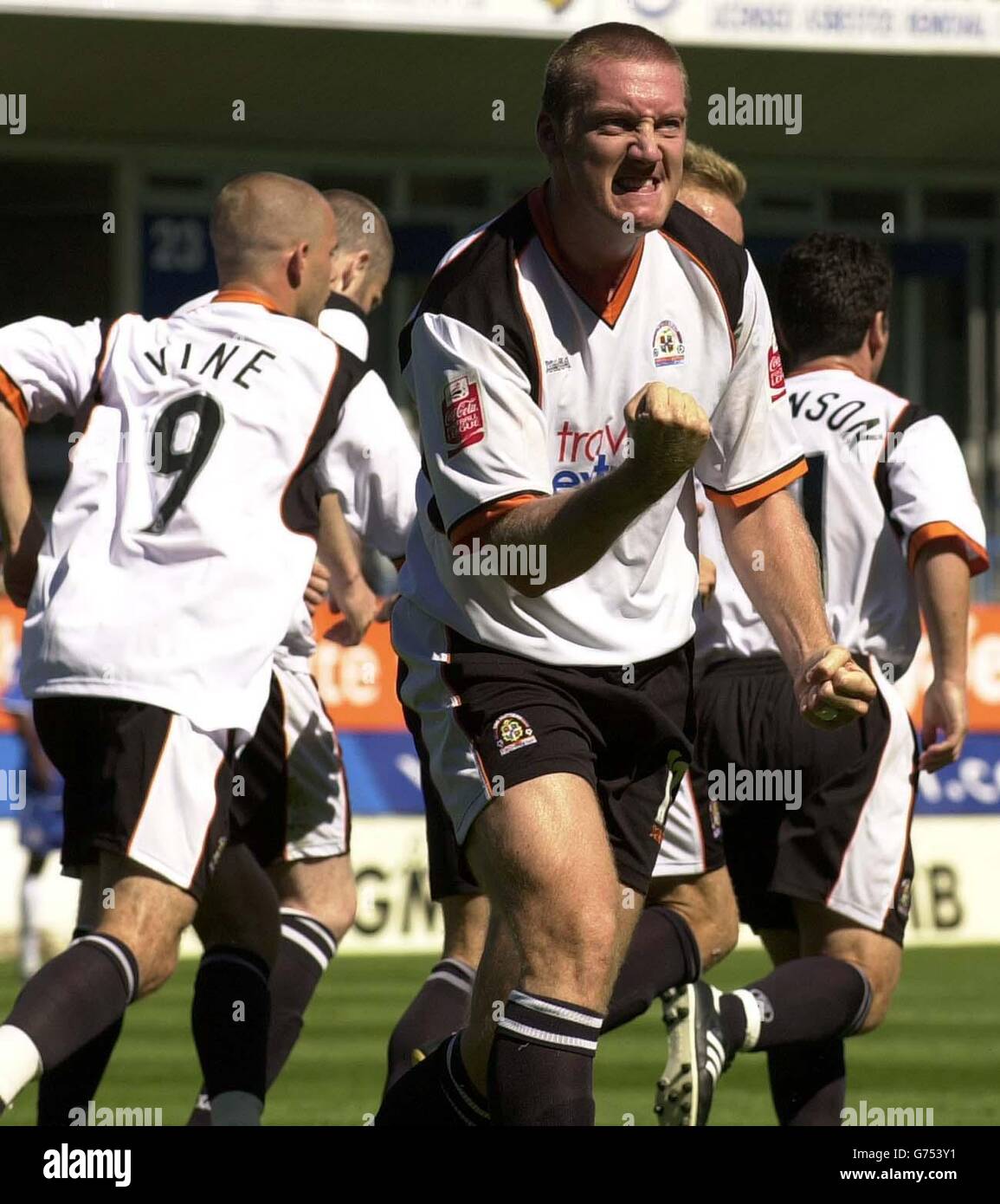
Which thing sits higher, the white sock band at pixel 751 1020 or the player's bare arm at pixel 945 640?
the player's bare arm at pixel 945 640

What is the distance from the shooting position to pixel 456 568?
404 cm

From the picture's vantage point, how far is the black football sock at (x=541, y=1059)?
12.4 feet

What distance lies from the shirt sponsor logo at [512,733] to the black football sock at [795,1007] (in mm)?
1524

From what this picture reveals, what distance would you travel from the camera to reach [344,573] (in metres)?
5.67

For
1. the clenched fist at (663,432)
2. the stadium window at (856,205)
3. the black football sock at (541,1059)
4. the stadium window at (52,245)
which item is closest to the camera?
the clenched fist at (663,432)

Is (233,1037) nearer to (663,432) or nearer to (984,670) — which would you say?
(663,432)

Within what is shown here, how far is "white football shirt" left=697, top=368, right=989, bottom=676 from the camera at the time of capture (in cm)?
553

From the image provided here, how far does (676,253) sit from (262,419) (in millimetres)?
1165

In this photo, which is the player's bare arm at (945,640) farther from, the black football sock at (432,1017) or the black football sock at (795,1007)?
the black football sock at (432,1017)

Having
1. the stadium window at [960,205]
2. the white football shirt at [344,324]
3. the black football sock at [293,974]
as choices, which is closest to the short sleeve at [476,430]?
the black football sock at [293,974]

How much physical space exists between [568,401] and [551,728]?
1.95ft

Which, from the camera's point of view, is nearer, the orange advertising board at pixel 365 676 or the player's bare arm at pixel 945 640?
the player's bare arm at pixel 945 640
